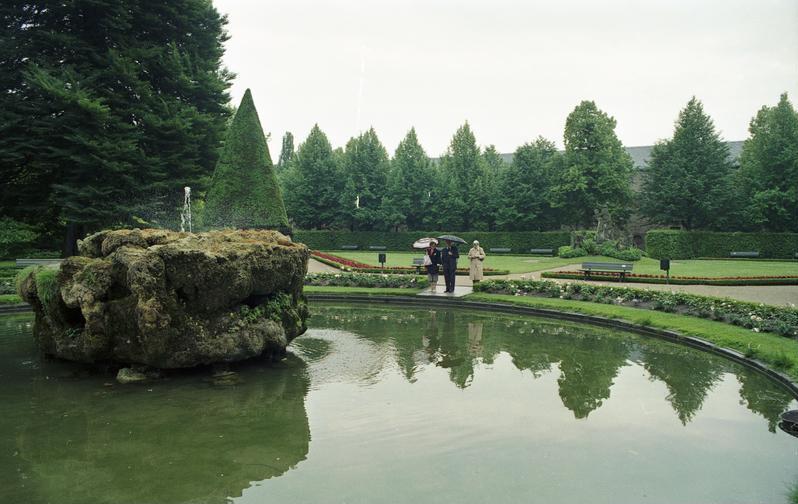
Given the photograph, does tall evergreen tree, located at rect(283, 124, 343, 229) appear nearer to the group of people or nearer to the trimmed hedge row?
the trimmed hedge row

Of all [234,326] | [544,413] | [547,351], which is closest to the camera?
[544,413]

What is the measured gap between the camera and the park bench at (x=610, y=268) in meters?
24.3

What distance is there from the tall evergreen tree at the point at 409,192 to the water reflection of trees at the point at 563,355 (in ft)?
119

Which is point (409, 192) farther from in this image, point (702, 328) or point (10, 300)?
point (702, 328)

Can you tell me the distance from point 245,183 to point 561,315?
19.1 meters

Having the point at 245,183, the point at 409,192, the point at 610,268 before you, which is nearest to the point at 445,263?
the point at 610,268

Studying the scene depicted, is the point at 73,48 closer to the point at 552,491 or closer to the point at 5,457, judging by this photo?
the point at 5,457

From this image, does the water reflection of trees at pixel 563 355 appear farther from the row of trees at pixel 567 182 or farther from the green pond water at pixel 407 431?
the row of trees at pixel 567 182

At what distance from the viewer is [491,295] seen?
64.3ft

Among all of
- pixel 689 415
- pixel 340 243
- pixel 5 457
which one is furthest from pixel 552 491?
pixel 340 243

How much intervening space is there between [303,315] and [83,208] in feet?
63.3

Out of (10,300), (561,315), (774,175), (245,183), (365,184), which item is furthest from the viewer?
(365,184)

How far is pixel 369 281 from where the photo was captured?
73.2 feet

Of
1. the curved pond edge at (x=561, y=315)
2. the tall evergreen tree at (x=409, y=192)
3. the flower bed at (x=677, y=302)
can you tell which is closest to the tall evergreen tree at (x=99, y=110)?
the curved pond edge at (x=561, y=315)
